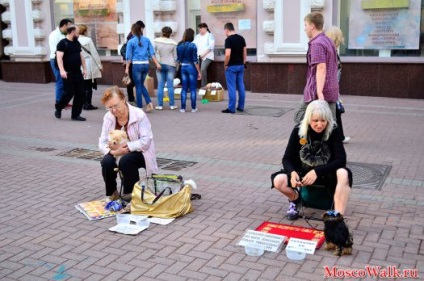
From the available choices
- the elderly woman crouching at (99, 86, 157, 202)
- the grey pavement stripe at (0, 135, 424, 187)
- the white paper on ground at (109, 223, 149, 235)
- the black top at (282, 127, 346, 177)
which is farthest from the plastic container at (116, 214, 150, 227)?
the grey pavement stripe at (0, 135, 424, 187)

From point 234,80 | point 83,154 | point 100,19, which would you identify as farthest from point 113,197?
point 100,19

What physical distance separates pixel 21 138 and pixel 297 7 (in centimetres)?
676

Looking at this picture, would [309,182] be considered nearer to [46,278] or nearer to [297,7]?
[46,278]

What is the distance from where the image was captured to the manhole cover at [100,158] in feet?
23.3

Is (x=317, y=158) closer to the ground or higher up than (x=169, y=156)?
higher up

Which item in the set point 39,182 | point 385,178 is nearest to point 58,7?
point 39,182

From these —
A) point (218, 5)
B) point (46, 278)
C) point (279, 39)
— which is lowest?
point (46, 278)

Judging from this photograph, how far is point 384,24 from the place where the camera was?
40.4 feet


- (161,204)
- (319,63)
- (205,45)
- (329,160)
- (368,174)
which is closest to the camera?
(329,160)

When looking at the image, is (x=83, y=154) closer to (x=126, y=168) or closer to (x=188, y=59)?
(x=126, y=168)

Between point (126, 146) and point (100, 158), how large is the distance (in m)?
2.26

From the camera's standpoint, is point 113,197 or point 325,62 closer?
point 113,197

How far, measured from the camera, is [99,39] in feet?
53.5

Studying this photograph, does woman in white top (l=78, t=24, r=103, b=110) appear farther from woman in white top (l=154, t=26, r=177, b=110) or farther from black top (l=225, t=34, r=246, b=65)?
black top (l=225, t=34, r=246, b=65)
